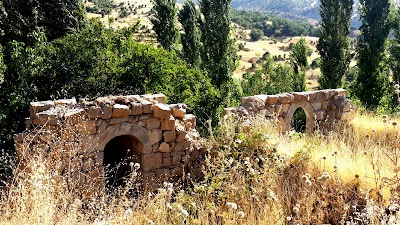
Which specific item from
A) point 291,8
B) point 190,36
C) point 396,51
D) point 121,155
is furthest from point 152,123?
point 291,8

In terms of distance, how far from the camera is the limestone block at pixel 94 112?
6.04 meters

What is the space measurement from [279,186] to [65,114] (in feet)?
11.9

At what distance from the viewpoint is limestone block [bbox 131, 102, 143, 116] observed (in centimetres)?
648

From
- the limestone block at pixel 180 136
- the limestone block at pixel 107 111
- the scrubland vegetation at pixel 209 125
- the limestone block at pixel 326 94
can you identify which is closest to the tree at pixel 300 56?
the scrubland vegetation at pixel 209 125

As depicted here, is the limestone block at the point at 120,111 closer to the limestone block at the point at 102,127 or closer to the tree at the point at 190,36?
the limestone block at the point at 102,127

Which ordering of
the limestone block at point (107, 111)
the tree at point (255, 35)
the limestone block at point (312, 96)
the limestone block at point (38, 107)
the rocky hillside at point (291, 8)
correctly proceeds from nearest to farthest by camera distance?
1. the limestone block at point (38, 107)
2. the limestone block at point (107, 111)
3. the limestone block at point (312, 96)
4. the tree at point (255, 35)
5. the rocky hillside at point (291, 8)

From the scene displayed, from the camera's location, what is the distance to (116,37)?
40.2 feet

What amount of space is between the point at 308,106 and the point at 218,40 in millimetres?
7635

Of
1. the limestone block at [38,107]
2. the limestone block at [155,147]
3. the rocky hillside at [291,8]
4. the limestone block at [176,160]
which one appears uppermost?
the rocky hillside at [291,8]

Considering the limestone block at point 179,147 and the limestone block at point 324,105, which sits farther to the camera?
the limestone block at point 324,105

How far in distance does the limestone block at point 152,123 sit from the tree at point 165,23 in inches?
489

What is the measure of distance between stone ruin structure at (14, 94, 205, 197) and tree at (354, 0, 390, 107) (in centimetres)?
1222

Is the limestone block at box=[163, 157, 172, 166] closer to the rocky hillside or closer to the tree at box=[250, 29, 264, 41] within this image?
the tree at box=[250, 29, 264, 41]

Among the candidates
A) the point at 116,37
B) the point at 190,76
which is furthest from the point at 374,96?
the point at 116,37
